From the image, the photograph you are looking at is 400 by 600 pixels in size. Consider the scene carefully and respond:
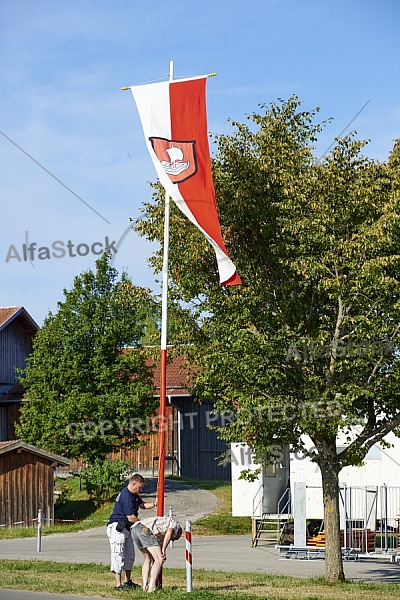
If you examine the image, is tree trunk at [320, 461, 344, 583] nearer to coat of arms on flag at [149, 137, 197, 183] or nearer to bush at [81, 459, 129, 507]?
coat of arms on flag at [149, 137, 197, 183]

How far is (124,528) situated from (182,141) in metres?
6.44

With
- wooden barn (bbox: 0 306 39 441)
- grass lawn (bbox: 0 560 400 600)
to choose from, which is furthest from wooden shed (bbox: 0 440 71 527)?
grass lawn (bbox: 0 560 400 600)

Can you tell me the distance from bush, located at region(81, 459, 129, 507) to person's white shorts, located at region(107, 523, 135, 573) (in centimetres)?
2158

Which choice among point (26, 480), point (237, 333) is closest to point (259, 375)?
point (237, 333)

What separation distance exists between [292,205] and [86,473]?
22.5 metres

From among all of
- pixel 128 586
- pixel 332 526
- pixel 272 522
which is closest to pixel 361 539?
pixel 272 522

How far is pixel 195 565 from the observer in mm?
21203

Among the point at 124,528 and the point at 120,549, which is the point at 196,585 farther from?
the point at 124,528

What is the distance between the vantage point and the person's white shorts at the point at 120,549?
14.9 m

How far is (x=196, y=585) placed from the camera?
628 inches

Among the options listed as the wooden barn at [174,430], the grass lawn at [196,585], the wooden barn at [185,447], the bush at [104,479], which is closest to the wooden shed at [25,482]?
the bush at [104,479]

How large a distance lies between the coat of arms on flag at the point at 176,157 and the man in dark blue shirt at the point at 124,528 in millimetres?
4968

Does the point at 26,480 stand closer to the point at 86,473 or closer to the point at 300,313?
the point at 86,473

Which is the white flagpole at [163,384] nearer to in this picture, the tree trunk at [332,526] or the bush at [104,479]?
the tree trunk at [332,526]
